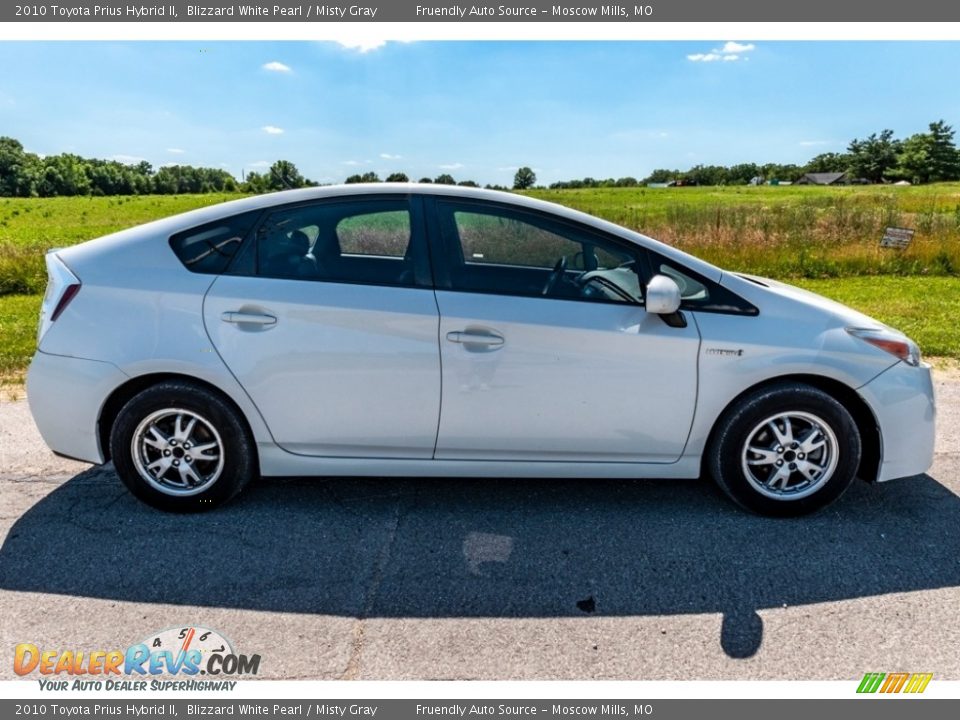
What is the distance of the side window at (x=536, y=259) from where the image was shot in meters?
3.11

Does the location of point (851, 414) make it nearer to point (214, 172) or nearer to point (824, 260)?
point (824, 260)

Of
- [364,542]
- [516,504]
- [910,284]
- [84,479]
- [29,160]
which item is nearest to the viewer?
[364,542]

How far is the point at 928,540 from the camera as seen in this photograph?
10.1ft

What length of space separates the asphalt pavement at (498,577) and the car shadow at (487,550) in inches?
0.4

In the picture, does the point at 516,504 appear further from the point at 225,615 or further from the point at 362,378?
the point at 225,615

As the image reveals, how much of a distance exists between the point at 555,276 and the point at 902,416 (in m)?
1.85

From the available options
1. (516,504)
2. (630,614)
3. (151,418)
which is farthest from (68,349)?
(630,614)

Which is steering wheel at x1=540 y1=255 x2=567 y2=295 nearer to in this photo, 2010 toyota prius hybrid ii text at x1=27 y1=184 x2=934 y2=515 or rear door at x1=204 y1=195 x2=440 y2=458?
2010 toyota prius hybrid ii text at x1=27 y1=184 x2=934 y2=515

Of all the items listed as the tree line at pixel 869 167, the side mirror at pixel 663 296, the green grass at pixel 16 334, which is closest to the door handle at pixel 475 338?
the side mirror at pixel 663 296

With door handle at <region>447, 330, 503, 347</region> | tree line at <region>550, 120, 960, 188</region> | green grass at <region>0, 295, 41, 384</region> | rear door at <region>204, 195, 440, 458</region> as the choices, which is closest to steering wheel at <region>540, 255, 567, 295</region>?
door handle at <region>447, 330, 503, 347</region>

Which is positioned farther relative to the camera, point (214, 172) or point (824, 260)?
point (214, 172)

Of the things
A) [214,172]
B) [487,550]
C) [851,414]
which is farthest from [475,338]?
[214,172]

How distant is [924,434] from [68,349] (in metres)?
4.23

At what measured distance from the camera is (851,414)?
3273 mm
